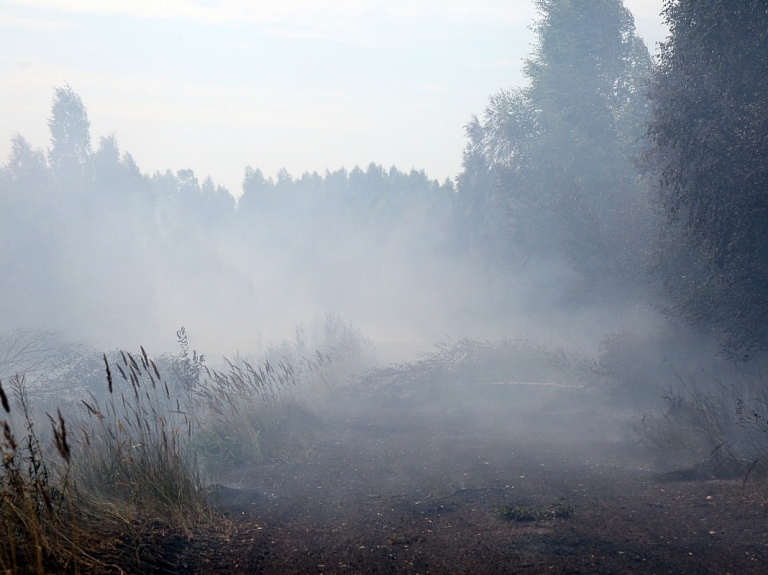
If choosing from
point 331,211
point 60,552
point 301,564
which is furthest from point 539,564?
point 331,211

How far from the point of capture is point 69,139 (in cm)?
3938

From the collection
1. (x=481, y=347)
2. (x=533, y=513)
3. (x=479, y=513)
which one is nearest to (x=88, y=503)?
(x=479, y=513)

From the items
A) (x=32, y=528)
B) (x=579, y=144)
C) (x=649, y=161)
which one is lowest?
(x=32, y=528)

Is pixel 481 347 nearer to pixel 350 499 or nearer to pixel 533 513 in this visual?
pixel 350 499

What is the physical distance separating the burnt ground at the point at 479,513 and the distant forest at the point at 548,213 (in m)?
3.93

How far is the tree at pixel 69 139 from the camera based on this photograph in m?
38.9

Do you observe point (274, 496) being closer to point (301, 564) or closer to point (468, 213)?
point (301, 564)

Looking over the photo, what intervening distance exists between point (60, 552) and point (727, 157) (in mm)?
9680

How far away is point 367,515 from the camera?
7027mm

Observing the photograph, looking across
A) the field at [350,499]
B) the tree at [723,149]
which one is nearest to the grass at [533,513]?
the field at [350,499]

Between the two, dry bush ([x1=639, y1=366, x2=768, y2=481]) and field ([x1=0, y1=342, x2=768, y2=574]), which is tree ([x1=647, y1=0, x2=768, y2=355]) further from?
field ([x1=0, y1=342, x2=768, y2=574])

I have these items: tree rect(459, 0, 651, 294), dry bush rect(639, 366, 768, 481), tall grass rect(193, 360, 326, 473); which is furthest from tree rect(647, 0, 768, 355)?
tall grass rect(193, 360, 326, 473)

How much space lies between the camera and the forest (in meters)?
5.70

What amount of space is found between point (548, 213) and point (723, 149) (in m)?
15.5
